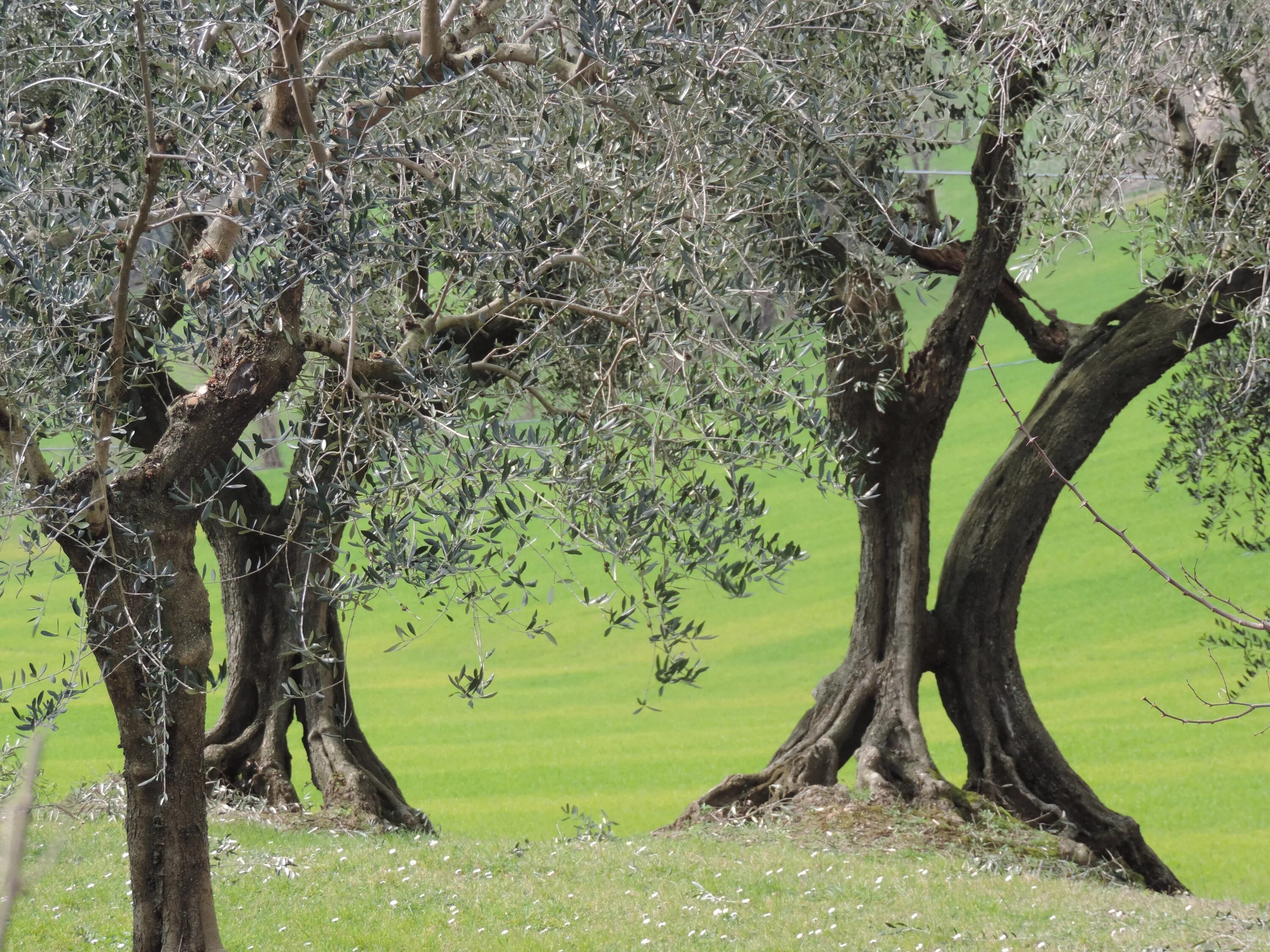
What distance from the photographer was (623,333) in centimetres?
729

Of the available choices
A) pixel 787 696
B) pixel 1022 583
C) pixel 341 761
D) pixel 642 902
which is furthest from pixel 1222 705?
pixel 787 696

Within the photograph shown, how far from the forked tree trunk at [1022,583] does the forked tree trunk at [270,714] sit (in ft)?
18.8

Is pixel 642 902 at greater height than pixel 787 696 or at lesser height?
lesser

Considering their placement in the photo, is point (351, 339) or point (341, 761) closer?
point (351, 339)

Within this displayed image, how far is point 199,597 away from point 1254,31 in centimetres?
845

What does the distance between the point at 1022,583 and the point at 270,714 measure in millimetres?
7726

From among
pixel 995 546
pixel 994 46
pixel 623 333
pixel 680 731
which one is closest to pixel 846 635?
pixel 680 731

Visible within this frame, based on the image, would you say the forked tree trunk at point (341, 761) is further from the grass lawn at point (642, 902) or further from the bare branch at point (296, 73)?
the bare branch at point (296, 73)

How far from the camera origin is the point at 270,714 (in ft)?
40.8

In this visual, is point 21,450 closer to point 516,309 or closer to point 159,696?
point 159,696

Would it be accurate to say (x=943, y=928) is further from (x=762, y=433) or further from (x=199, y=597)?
(x=199, y=597)

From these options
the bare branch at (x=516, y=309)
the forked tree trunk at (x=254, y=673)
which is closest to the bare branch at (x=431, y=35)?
the bare branch at (x=516, y=309)

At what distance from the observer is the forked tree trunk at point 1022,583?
11.3 m

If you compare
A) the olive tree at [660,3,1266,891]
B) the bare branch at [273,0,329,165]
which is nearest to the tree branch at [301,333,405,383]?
the bare branch at [273,0,329,165]
